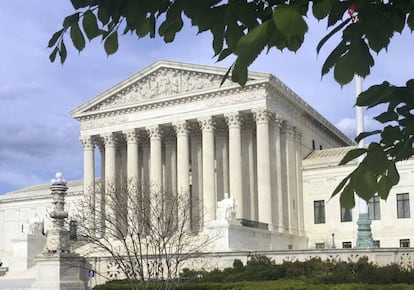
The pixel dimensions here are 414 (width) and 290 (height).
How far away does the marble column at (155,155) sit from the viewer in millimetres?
64812

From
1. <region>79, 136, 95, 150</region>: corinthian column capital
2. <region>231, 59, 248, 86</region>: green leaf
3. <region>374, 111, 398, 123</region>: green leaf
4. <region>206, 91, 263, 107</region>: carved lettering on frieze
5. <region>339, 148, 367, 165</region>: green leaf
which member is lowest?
<region>339, 148, 367, 165</region>: green leaf

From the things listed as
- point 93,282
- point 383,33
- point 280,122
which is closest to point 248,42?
point 383,33

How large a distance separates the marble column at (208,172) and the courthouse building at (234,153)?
0.32 ft

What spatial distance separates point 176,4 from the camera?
4262 millimetres

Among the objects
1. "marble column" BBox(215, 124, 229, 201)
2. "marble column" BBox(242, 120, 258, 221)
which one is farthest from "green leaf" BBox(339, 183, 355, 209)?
"marble column" BBox(215, 124, 229, 201)

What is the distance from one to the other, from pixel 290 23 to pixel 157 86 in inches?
2507

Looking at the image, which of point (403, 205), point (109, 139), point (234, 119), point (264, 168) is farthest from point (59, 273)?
point (403, 205)

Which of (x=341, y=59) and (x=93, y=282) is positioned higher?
(x=341, y=59)

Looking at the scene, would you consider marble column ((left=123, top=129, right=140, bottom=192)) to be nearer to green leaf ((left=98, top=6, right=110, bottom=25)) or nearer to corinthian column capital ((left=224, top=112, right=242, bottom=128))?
corinthian column capital ((left=224, top=112, right=242, bottom=128))

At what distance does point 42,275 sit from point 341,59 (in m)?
30.4

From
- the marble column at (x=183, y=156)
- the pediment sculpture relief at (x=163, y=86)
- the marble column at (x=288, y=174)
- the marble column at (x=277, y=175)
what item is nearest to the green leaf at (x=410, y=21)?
the marble column at (x=277, y=175)

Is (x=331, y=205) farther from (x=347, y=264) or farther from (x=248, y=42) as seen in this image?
(x=248, y=42)

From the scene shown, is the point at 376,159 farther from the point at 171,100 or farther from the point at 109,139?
the point at 109,139

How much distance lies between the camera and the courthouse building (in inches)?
2367
